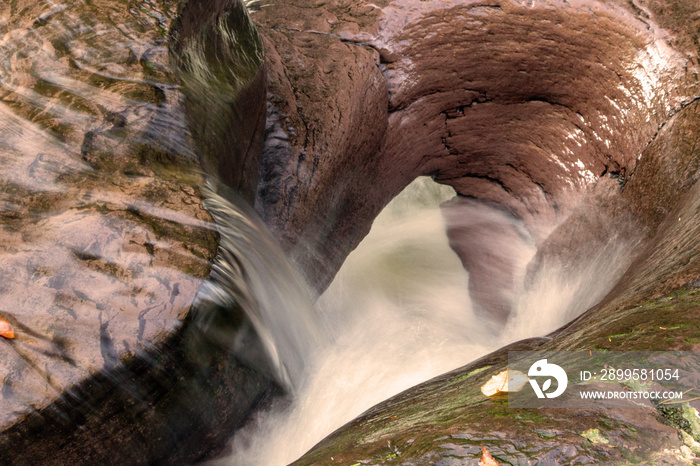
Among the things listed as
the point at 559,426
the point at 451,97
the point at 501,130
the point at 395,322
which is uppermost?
the point at 451,97

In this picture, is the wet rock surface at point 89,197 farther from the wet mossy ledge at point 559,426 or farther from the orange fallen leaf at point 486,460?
the orange fallen leaf at point 486,460

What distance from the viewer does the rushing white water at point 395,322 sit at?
2.80 metres

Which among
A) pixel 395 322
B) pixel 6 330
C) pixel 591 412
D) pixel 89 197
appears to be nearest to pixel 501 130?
pixel 395 322

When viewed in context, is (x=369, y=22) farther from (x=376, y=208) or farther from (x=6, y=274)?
(x=6, y=274)

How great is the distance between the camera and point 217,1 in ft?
8.82

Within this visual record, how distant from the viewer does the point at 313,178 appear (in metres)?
3.11

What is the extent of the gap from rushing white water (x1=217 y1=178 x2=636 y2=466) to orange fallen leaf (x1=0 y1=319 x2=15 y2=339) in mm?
1114

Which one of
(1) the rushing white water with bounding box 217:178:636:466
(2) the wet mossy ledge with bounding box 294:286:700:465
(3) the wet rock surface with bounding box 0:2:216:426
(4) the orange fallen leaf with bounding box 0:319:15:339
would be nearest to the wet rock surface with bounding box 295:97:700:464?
(2) the wet mossy ledge with bounding box 294:286:700:465

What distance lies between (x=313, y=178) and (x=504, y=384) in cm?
170

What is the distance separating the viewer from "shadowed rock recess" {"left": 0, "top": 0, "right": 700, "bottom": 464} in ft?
5.56

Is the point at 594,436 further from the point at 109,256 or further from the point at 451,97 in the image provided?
the point at 451,97

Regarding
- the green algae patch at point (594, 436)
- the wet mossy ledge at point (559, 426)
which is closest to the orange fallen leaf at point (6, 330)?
the wet mossy ledge at point (559, 426)

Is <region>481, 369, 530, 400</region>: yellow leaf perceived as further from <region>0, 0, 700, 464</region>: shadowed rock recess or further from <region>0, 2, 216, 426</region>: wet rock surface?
<region>0, 2, 216, 426</region>: wet rock surface

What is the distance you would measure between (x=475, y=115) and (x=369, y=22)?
3.55ft
